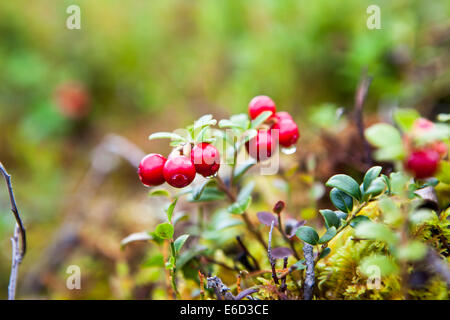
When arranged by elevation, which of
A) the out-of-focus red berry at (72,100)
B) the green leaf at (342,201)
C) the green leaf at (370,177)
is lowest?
the green leaf at (342,201)

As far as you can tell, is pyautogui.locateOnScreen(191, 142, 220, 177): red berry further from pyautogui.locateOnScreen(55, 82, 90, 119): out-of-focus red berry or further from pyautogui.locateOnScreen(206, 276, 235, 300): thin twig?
pyautogui.locateOnScreen(55, 82, 90, 119): out-of-focus red berry

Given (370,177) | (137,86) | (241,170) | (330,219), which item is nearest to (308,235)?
(330,219)

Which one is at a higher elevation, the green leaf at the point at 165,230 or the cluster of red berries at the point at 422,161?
the cluster of red berries at the point at 422,161

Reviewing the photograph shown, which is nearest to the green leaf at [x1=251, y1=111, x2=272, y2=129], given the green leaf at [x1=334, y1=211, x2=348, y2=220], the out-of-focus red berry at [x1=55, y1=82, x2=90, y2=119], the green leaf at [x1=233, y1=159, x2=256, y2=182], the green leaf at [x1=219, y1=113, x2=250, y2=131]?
the green leaf at [x1=219, y1=113, x2=250, y2=131]

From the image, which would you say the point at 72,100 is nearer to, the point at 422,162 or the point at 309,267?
the point at 309,267

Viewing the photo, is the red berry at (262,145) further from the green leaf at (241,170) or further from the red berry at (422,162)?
the red berry at (422,162)

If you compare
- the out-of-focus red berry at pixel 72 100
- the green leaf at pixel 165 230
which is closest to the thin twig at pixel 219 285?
the green leaf at pixel 165 230

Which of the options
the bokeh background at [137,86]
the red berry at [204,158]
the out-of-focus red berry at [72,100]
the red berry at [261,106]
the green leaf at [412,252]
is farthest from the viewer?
the out-of-focus red berry at [72,100]

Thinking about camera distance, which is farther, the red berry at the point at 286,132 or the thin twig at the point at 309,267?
the red berry at the point at 286,132

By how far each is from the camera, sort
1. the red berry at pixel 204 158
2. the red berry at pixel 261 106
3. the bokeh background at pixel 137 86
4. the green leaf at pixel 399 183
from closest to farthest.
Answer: the green leaf at pixel 399 183 < the red berry at pixel 204 158 < the red berry at pixel 261 106 < the bokeh background at pixel 137 86
